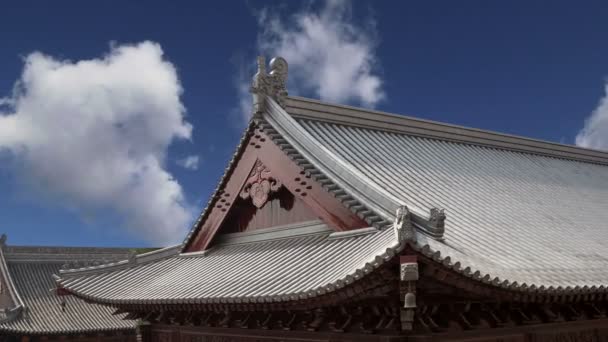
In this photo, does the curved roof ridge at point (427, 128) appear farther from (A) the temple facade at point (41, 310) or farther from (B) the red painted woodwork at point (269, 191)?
(A) the temple facade at point (41, 310)

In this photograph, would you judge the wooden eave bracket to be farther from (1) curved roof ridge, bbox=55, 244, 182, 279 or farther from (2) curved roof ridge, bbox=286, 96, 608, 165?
(1) curved roof ridge, bbox=55, 244, 182, 279

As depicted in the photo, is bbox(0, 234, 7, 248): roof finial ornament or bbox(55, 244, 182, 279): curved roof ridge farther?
bbox(0, 234, 7, 248): roof finial ornament

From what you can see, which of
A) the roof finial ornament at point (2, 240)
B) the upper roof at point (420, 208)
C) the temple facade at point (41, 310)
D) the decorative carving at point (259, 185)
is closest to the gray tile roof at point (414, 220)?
the upper roof at point (420, 208)

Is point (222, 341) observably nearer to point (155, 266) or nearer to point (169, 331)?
point (169, 331)

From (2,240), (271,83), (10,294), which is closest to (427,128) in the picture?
(271,83)

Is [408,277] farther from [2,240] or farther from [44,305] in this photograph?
[2,240]

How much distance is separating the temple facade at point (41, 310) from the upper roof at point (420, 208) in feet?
49.0

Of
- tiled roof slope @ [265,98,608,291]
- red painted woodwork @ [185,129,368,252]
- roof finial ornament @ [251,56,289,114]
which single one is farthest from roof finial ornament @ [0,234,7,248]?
tiled roof slope @ [265,98,608,291]

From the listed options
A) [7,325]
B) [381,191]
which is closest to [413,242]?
[381,191]

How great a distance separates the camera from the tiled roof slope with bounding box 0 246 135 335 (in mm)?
Answer: 29750

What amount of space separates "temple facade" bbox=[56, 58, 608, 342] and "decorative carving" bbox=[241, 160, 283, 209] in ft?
0.13

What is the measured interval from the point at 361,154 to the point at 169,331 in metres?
5.92

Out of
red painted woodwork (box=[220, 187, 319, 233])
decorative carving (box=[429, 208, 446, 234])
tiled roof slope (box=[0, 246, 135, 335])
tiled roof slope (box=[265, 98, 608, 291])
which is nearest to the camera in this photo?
decorative carving (box=[429, 208, 446, 234])

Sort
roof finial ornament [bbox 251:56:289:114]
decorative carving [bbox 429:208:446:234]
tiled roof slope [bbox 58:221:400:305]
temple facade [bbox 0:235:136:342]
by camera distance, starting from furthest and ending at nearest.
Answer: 1. temple facade [bbox 0:235:136:342]
2. roof finial ornament [bbox 251:56:289:114]
3. tiled roof slope [bbox 58:221:400:305]
4. decorative carving [bbox 429:208:446:234]
